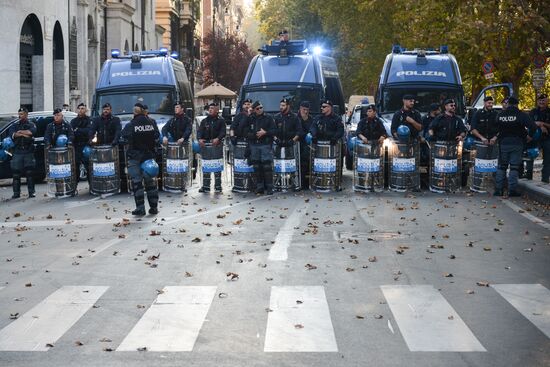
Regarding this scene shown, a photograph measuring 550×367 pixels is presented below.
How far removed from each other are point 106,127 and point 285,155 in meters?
3.63

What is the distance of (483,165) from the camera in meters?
20.3

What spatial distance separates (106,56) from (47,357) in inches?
1686

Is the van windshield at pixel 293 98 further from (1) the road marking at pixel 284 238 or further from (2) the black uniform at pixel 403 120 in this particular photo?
(1) the road marking at pixel 284 238

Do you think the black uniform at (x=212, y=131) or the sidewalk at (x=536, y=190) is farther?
the black uniform at (x=212, y=131)

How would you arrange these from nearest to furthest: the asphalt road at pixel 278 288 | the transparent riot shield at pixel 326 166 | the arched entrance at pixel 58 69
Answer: the asphalt road at pixel 278 288, the transparent riot shield at pixel 326 166, the arched entrance at pixel 58 69

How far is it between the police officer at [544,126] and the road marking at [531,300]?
39.7ft

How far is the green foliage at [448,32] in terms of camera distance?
84.3ft

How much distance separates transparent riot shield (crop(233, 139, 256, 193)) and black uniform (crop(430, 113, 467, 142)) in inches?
148

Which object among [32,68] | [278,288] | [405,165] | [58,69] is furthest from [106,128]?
[58,69]

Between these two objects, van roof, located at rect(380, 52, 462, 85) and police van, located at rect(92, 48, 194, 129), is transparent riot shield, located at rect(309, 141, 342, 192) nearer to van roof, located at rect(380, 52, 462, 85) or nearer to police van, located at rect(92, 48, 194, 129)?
van roof, located at rect(380, 52, 462, 85)

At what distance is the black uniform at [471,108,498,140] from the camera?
20.8 meters

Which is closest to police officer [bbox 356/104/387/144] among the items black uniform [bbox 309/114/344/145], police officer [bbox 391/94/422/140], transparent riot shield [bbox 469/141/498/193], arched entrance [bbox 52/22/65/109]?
police officer [bbox 391/94/422/140]

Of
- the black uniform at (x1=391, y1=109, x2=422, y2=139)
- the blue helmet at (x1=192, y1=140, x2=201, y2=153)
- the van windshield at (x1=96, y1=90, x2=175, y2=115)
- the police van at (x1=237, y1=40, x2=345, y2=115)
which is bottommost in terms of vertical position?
the blue helmet at (x1=192, y1=140, x2=201, y2=153)

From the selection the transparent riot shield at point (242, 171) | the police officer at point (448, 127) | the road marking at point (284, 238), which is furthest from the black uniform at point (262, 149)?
the road marking at point (284, 238)
